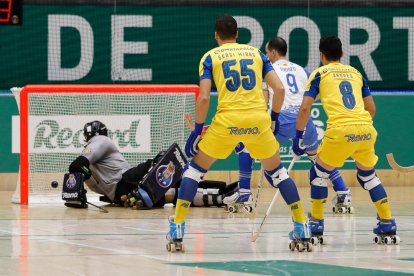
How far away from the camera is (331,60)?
37.8 feet

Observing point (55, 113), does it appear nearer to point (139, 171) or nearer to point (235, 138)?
point (139, 171)

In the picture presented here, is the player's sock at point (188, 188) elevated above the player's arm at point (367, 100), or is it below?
below

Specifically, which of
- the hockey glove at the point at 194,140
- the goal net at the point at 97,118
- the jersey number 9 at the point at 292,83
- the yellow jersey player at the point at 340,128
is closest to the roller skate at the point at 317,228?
the yellow jersey player at the point at 340,128

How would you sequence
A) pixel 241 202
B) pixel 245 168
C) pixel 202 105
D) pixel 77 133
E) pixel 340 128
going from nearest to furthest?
pixel 202 105, pixel 340 128, pixel 245 168, pixel 241 202, pixel 77 133

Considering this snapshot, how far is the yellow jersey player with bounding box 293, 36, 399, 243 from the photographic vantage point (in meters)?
11.3

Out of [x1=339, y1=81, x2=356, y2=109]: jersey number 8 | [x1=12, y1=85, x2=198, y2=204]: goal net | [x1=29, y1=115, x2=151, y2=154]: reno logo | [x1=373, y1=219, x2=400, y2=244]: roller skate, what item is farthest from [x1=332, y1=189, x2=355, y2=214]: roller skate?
[x1=339, y1=81, x2=356, y2=109]: jersey number 8

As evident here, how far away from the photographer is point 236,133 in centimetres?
1066

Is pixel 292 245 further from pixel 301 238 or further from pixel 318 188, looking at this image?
pixel 318 188

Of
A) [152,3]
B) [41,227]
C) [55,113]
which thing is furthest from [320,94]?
[152,3]

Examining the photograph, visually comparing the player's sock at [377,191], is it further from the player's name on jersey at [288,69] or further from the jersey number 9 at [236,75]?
the player's name on jersey at [288,69]

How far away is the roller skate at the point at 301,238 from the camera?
10922mm

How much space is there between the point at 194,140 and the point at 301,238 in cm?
135

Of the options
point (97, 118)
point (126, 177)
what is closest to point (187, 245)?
point (126, 177)

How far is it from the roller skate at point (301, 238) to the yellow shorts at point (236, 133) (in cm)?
79
